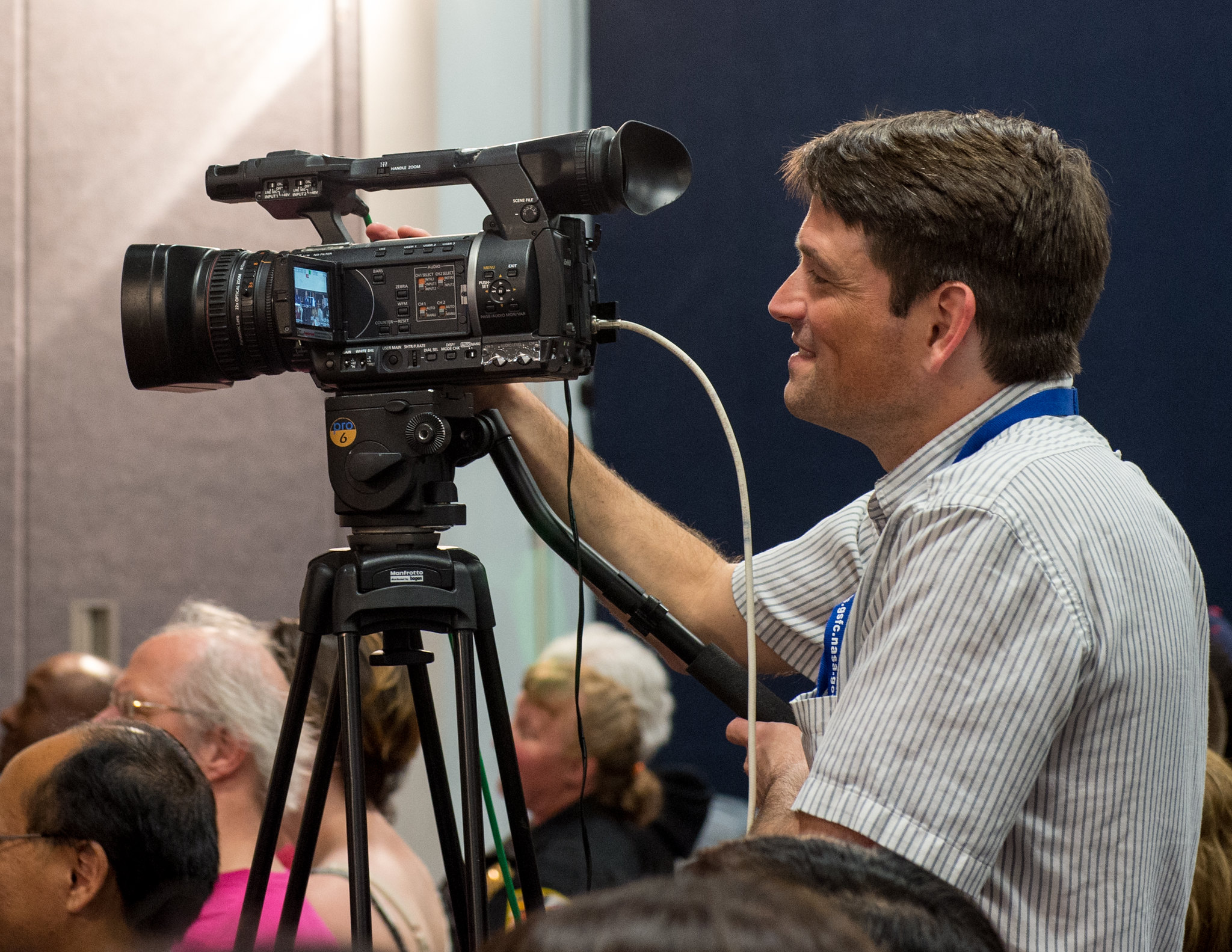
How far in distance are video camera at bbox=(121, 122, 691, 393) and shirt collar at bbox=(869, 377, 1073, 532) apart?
316 mm

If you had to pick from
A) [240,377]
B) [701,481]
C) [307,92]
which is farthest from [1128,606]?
[307,92]

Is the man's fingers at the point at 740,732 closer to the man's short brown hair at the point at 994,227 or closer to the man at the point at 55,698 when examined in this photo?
the man's short brown hair at the point at 994,227

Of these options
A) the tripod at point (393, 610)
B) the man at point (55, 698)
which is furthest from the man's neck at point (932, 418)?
the man at point (55, 698)

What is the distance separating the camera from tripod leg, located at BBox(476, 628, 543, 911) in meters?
1.17

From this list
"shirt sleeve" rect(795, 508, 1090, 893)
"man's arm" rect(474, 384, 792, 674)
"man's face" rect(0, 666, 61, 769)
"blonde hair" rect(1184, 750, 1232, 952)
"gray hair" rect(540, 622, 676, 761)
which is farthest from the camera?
"gray hair" rect(540, 622, 676, 761)

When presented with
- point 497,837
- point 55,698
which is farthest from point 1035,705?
point 55,698

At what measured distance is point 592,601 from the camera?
10.8 feet

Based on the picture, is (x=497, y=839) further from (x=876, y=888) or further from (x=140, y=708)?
(x=140, y=708)

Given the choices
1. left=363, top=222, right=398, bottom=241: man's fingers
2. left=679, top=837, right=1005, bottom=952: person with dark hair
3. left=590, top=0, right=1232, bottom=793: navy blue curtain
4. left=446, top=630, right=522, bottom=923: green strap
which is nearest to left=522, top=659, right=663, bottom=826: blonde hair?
left=590, top=0, right=1232, bottom=793: navy blue curtain

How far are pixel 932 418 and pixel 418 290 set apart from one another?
0.50 metres

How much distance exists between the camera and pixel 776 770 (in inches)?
46.0

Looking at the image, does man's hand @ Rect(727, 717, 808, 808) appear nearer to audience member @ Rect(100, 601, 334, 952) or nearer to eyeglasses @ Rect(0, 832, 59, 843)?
eyeglasses @ Rect(0, 832, 59, 843)

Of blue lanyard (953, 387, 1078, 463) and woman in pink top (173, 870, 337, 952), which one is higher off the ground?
blue lanyard (953, 387, 1078, 463)

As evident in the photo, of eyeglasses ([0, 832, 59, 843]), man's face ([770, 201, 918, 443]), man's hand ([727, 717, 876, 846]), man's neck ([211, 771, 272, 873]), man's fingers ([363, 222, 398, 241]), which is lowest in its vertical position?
man's neck ([211, 771, 272, 873])
